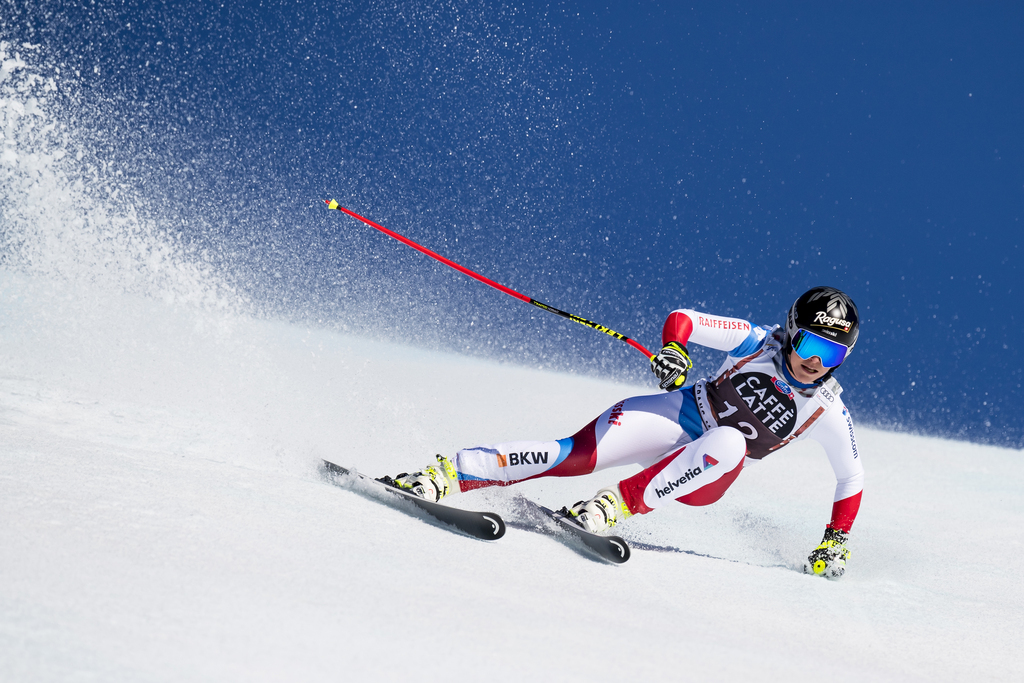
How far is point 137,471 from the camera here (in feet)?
8.84

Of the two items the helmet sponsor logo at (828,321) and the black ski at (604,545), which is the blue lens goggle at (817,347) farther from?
the black ski at (604,545)

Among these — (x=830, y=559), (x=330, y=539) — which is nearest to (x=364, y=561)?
(x=330, y=539)

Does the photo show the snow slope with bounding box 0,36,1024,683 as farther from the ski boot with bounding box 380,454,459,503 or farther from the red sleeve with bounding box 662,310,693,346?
the red sleeve with bounding box 662,310,693,346

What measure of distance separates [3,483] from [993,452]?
8.24 metres

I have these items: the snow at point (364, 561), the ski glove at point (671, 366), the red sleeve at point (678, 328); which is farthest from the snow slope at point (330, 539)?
the red sleeve at point (678, 328)

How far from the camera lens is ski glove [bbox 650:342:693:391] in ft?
9.86

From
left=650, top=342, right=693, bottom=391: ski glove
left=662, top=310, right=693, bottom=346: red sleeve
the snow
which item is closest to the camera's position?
the snow

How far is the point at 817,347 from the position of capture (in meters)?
3.04

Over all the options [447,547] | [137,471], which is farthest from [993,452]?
[137,471]

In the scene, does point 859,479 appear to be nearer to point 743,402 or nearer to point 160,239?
point 743,402

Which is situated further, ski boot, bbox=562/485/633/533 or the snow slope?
ski boot, bbox=562/485/633/533

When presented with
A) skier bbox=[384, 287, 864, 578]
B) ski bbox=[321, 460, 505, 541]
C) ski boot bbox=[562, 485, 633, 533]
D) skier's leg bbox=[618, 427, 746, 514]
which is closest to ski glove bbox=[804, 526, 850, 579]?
skier bbox=[384, 287, 864, 578]

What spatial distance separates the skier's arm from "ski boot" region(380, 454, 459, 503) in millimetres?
1008

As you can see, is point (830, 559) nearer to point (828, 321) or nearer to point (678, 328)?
point (828, 321)
